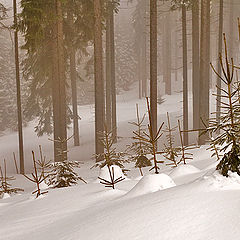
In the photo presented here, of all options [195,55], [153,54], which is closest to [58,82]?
[153,54]

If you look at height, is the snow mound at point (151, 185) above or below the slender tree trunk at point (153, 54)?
below

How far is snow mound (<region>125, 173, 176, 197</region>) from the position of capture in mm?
3188

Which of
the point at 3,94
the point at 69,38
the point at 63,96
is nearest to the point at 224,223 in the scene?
the point at 63,96

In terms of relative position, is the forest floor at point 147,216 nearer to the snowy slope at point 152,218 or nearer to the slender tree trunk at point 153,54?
the snowy slope at point 152,218

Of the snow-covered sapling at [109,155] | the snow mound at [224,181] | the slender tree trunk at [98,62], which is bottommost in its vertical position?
the snow-covered sapling at [109,155]

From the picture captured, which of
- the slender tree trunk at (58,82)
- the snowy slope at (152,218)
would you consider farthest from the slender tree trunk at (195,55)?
the snowy slope at (152,218)

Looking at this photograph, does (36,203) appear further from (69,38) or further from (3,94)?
(3,94)

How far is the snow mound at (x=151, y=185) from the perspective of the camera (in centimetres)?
319

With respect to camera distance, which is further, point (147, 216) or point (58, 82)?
point (58, 82)

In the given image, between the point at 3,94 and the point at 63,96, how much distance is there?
21749 mm

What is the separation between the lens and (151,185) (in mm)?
3250

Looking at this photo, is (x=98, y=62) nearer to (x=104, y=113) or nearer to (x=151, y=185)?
(x=104, y=113)

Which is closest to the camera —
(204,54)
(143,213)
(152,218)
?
(152,218)

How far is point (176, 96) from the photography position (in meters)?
31.2
